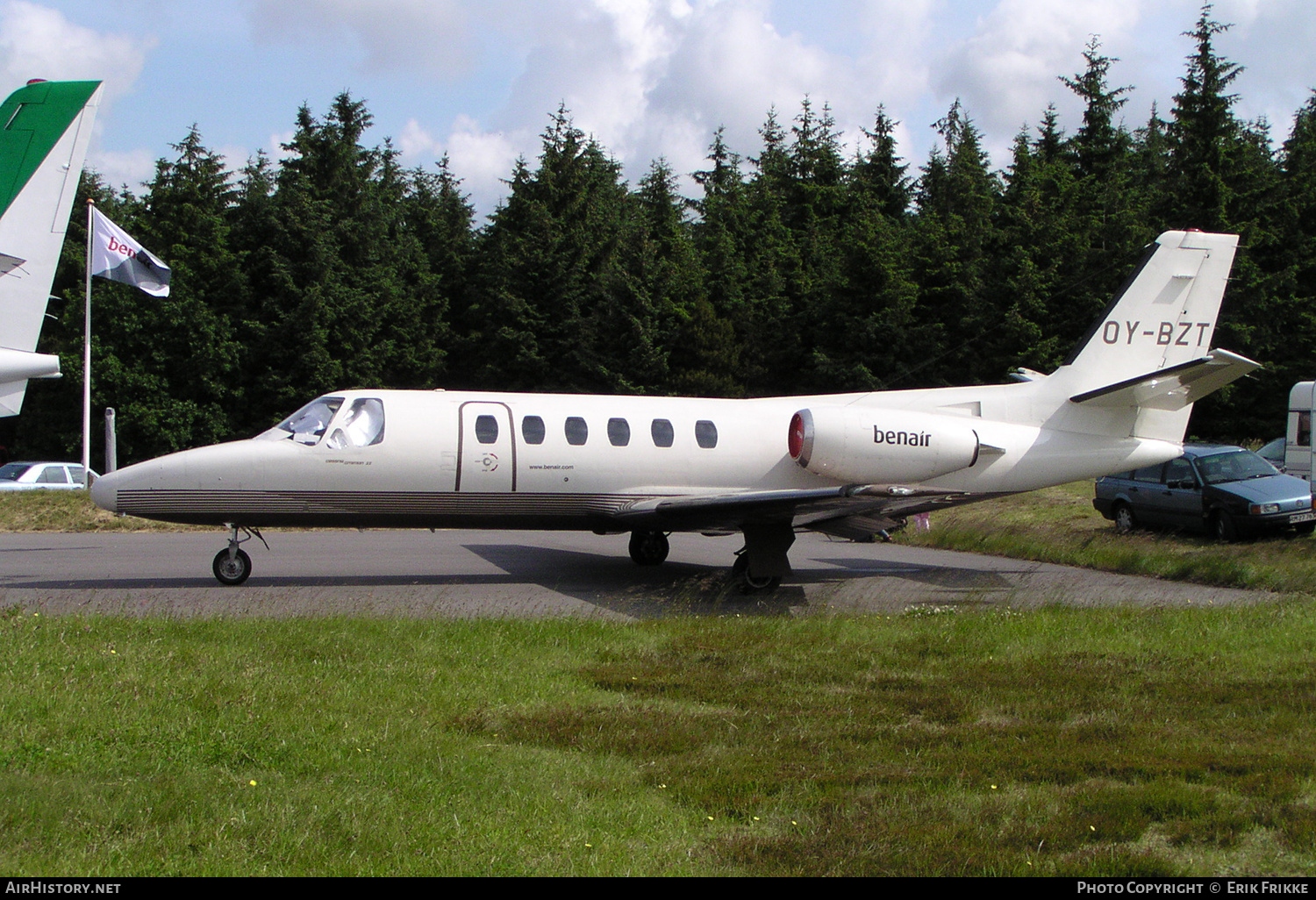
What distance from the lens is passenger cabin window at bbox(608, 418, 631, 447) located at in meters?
14.5

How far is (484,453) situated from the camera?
13.9 m

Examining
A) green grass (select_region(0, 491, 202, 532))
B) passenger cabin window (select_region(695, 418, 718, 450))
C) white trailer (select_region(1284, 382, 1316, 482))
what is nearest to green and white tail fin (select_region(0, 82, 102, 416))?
passenger cabin window (select_region(695, 418, 718, 450))

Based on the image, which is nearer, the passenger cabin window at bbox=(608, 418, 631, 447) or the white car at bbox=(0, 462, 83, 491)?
the passenger cabin window at bbox=(608, 418, 631, 447)

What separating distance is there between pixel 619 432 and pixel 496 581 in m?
2.70

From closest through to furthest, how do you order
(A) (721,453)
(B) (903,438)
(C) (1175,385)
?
(B) (903,438)
(A) (721,453)
(C) (1175,385)

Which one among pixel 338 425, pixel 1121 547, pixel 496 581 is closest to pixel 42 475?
pixel 338 425

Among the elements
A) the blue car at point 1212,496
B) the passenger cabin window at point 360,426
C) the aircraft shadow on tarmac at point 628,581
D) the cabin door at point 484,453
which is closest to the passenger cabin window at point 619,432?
the cabin door at point 484,453

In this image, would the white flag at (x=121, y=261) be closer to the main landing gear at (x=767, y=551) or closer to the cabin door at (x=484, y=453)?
the cabin door at (x=484, y=453)

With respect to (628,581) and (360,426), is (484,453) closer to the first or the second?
(360,426)

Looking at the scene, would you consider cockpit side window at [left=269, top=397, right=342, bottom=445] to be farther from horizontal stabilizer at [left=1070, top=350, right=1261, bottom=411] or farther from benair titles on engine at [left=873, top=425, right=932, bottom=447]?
horizontal stabilizer at [left=1070, top=350, right=1261, bottom=411]

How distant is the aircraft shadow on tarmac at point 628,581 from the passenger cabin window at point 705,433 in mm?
1941

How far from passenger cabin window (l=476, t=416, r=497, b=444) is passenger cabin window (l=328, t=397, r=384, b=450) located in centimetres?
121

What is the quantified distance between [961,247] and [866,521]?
42983 mm

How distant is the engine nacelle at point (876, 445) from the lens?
14.1 meters
